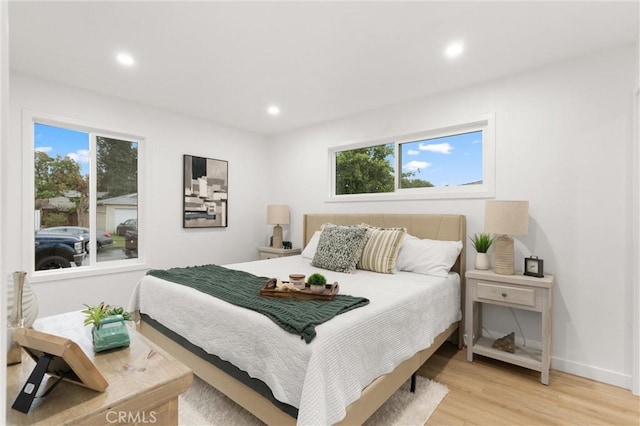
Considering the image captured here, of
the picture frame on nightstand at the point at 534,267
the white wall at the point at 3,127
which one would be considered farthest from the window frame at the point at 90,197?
the picture frame on nightstand at the point at 534,267

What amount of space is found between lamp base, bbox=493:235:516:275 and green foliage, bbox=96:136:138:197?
386cm

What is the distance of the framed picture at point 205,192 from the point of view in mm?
4012

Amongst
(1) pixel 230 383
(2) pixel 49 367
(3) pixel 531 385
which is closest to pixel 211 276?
(1) pixel 230 383

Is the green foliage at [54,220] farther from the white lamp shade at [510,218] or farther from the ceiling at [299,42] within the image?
the white lamp shade at [510,218]

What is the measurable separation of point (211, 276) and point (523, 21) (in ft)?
9.38

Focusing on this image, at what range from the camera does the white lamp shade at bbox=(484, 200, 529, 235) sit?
239 cm

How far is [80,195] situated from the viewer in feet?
10.8

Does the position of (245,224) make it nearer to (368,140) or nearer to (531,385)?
(368,140)

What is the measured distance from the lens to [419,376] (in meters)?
2.37

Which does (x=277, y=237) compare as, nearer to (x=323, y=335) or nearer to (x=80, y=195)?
(x=80, y=195)

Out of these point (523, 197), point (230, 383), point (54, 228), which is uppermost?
point (523, 197)

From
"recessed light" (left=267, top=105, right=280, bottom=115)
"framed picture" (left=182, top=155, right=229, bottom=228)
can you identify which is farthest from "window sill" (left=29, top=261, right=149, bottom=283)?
"recessed light" (left=267, top=105, right=280, bottom=115)

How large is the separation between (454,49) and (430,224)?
158cm

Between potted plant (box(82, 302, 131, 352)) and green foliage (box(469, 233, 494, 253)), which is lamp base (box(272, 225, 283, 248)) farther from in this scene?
potted plant (box(82, 302, 131, 352))
